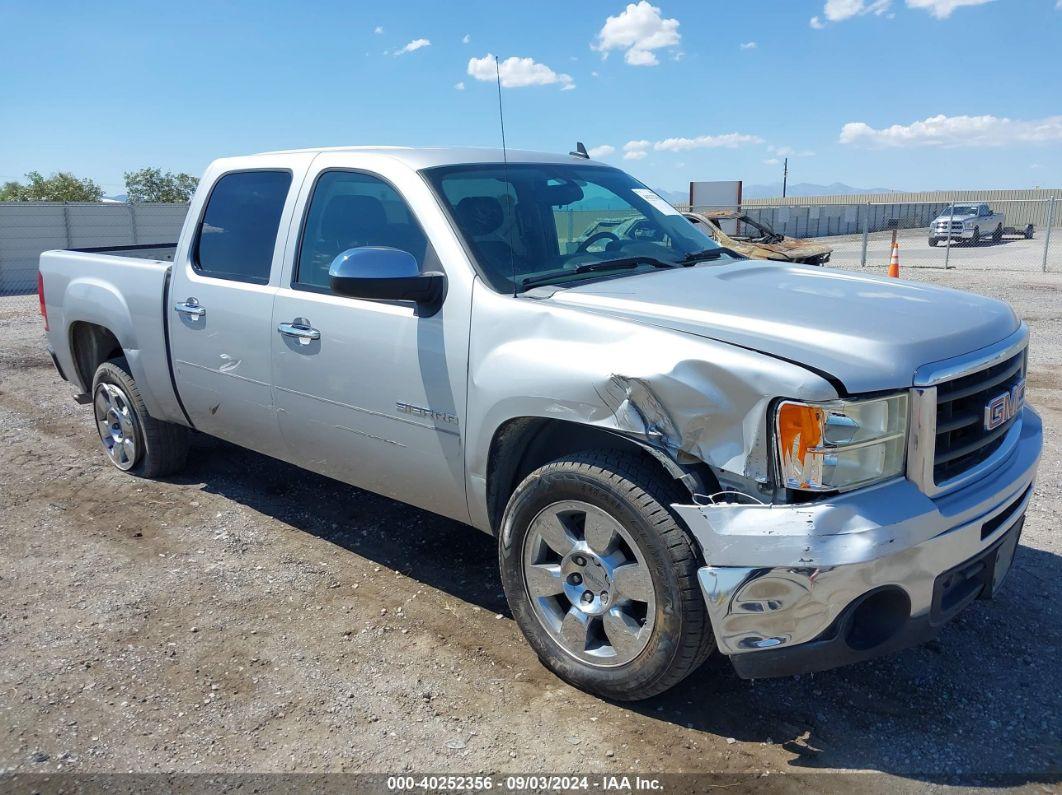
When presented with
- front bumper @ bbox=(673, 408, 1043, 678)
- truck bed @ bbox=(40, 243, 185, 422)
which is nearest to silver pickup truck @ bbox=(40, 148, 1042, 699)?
front bumper @ bbox=(673, 408, 1043, 678)

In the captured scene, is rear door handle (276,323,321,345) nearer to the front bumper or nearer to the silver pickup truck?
the silver pickup truck

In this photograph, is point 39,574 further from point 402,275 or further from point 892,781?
point 892,781

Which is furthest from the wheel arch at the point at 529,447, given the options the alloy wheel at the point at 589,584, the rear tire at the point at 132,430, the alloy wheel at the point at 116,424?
the alloy wheel at the point at 116,424

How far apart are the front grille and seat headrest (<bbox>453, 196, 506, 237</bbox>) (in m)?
1.85

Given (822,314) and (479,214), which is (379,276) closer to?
(479,214)

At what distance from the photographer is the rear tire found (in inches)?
211

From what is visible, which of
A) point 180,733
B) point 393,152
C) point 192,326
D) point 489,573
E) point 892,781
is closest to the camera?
point 892,781

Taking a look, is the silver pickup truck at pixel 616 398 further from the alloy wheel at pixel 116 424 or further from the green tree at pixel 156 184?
the green tree at pixel 156 184

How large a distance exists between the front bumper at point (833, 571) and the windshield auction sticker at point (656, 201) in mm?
2191

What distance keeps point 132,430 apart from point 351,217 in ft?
8.41

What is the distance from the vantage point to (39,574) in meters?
4.29


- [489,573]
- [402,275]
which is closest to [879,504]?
[402,275]

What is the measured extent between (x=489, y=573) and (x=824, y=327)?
6.99ft

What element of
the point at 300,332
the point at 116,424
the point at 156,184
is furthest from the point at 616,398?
the point at 156,184
